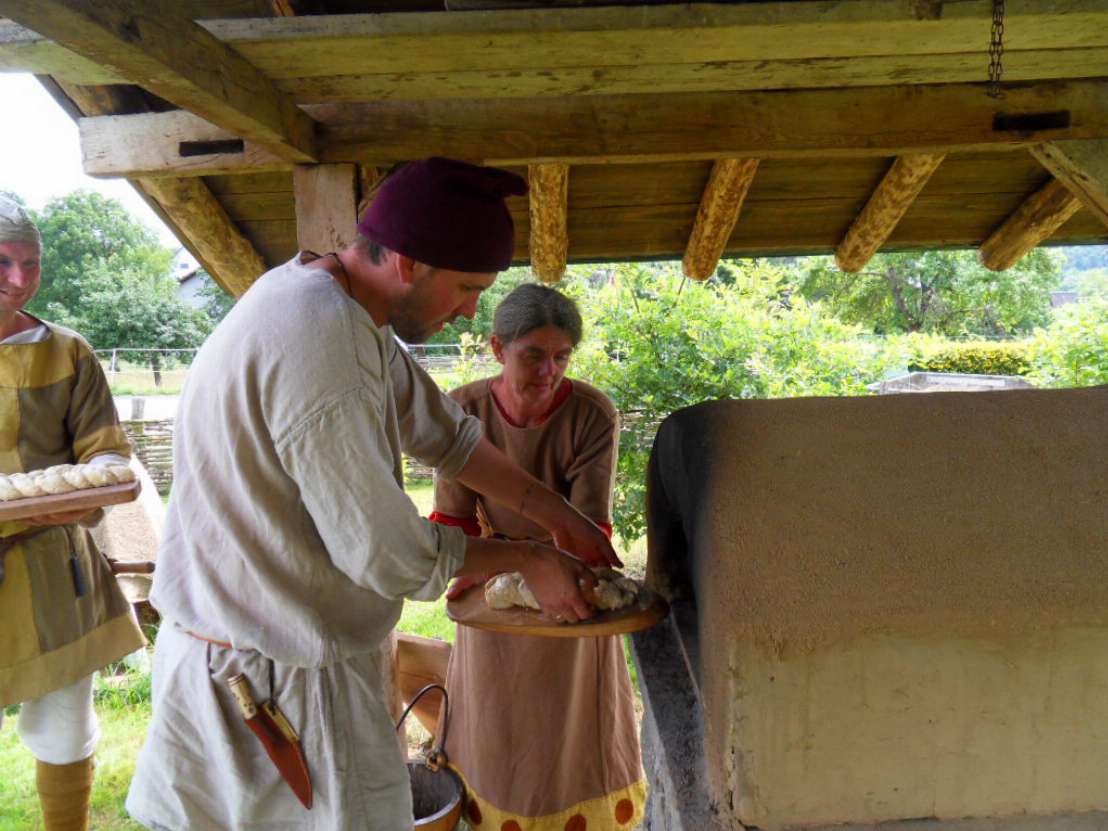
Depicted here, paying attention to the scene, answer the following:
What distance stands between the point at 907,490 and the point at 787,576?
0.30 m

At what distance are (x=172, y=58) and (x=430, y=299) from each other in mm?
673

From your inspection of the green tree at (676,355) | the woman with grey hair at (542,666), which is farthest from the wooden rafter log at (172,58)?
the green tree at (676,355)

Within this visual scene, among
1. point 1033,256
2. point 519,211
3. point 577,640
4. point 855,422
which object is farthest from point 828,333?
point 1033,256

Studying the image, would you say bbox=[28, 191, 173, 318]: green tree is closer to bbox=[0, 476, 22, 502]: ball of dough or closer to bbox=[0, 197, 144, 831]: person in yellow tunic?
bbox=[0, 197, 144, 831]: person in yellow tunic

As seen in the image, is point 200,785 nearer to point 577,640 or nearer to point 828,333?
point 577,640

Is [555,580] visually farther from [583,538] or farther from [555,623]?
[583,538]

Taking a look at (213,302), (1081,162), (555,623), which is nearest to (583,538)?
(555,623)

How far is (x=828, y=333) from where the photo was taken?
21.9 feet

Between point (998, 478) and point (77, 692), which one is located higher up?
point (998, 478)

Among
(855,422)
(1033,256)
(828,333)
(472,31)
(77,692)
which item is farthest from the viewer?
(1033,256)

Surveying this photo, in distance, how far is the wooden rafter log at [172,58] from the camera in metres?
1.20

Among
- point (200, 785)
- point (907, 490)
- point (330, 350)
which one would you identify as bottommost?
point (200, 785)

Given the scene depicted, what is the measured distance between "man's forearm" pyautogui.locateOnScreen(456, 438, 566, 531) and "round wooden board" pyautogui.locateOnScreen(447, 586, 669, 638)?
9.8 inches

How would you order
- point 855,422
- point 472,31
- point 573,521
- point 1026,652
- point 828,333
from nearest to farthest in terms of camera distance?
point 1026,652
point 855,422
point 472,31
point 573,521
point 828,333
